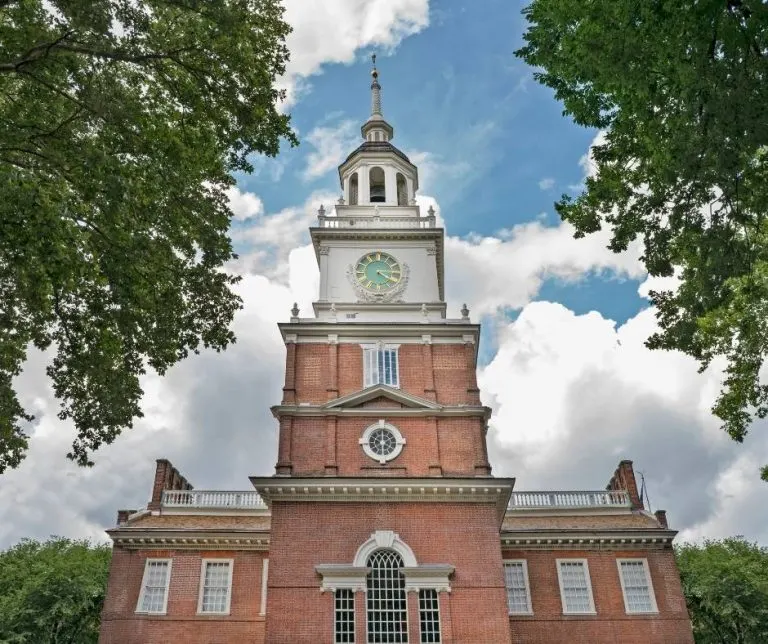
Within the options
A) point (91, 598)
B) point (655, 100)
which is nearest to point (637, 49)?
point (655, 100)

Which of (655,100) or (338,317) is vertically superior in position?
(338,317)

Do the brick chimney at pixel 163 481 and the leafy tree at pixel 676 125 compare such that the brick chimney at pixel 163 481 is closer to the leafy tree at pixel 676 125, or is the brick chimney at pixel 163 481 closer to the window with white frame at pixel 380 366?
the window with white frame at pixel 380 366

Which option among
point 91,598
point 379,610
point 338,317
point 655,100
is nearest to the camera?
point 655,100

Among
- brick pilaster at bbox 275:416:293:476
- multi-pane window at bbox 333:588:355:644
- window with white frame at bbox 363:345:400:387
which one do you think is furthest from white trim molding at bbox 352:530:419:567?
window with white frame at bbox 363:345:400:387

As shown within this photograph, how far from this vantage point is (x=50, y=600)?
103ft

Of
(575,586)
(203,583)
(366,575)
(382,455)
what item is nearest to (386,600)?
(366,575)

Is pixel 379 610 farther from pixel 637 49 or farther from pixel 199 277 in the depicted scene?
pixel 637 49

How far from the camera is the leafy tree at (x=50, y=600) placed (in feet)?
99.5

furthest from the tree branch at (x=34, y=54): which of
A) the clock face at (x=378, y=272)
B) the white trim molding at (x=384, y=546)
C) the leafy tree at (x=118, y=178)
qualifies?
the clock face at (x=378, y=272)

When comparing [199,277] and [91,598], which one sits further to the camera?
[91,598]

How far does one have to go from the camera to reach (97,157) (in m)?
11.4

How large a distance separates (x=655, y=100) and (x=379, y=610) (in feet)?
52.5

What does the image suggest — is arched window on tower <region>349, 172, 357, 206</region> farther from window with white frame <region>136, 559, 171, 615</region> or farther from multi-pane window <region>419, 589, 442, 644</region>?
multi-pane window <region>419, 589, 442, 644</region>

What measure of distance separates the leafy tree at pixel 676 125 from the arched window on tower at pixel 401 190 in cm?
1598
